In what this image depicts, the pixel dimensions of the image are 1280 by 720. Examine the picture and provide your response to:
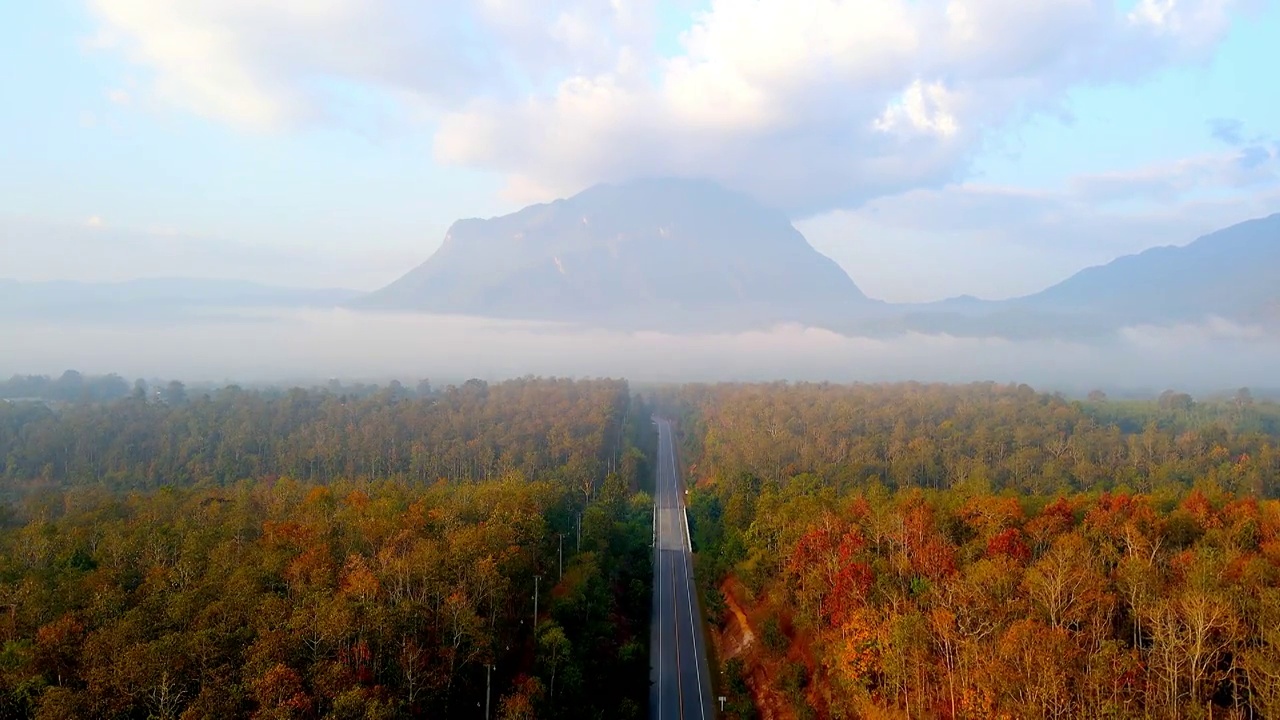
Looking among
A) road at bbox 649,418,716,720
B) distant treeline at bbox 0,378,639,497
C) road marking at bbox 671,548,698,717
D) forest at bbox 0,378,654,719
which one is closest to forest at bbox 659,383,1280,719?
road at bbox 649,418,716,720

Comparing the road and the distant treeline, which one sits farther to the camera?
the distant treeline

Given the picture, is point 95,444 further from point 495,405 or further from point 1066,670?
point 1066,670

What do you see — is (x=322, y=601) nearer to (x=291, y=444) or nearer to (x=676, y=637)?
(x=676, y=637)

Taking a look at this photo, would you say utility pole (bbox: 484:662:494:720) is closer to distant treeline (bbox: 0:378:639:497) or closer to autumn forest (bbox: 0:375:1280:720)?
autumn forest (bbox: 0:375:1280:720)

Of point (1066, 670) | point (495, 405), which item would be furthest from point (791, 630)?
point (495, 405)

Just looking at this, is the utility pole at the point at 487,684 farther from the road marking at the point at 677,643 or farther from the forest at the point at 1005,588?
the forest at the point at 1005,588
